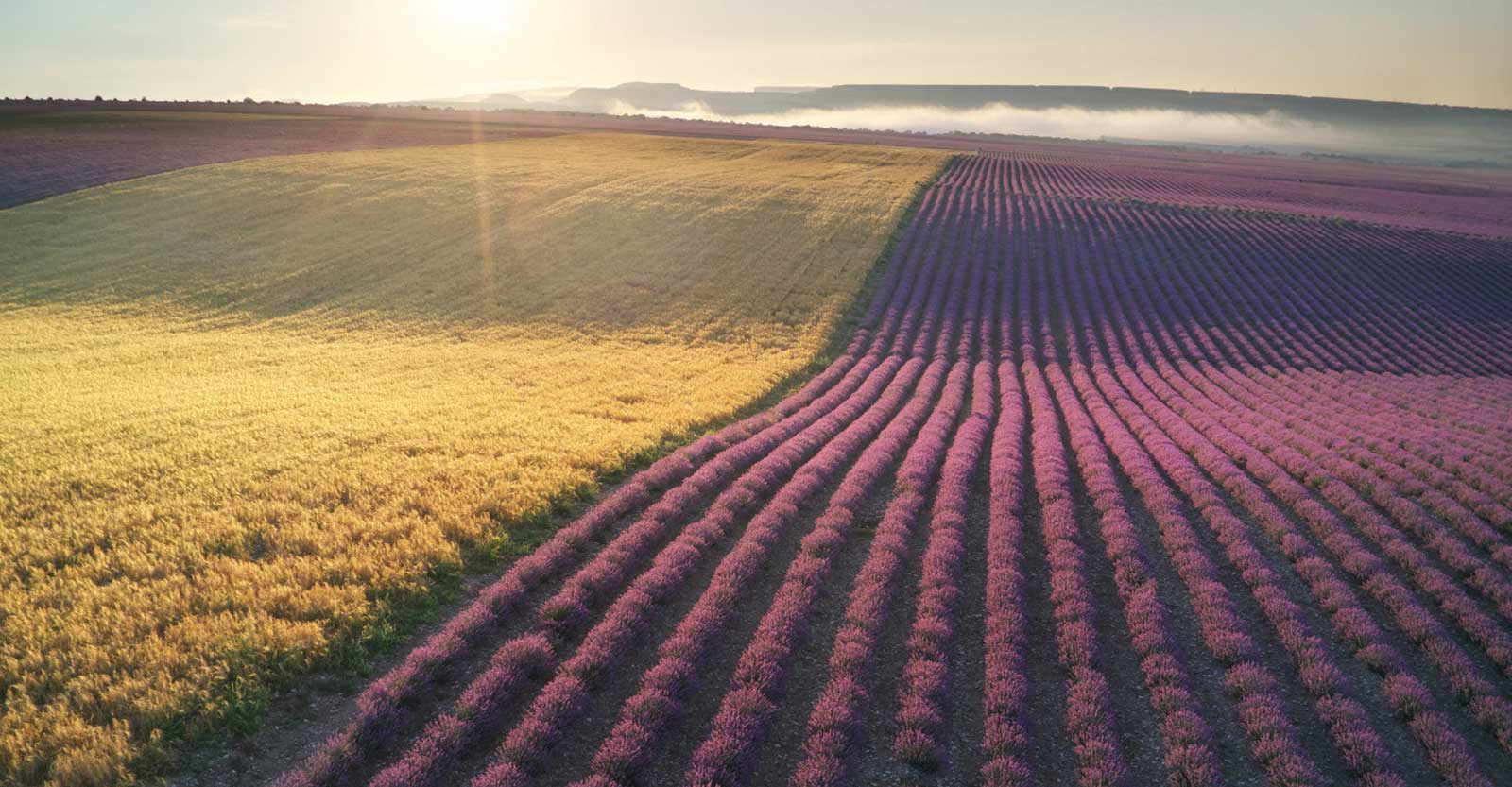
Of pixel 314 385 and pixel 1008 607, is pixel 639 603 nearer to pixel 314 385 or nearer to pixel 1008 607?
pixel 1008 607

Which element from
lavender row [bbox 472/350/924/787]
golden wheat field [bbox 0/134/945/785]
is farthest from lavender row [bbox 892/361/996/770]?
golden wheat field [bbox 0/134/945/785]

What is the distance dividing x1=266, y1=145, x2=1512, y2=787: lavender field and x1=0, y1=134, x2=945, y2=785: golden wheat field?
181 cm

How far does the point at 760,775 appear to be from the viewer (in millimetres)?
7422

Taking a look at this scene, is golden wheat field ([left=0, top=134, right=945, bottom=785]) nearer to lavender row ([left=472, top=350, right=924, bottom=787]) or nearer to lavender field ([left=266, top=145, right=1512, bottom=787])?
lavender field ([left=266, top=145, right=1512, bottom=787])

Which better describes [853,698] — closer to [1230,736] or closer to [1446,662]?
[1230,736]

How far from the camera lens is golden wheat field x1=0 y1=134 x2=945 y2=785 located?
870cm

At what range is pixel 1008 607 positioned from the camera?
1028 cm

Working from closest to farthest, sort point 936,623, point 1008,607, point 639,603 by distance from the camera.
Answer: point 936,623 < point 639,603 < point 1008,607

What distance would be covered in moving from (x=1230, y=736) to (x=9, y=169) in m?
74.2

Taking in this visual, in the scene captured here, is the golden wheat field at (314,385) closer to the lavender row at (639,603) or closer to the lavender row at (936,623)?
the lavender row at (639,603)

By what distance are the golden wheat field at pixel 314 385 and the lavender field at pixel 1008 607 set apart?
1807mm

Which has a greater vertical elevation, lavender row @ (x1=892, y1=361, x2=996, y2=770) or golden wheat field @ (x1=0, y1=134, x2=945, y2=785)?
golden wheat field @ (x1=0, y1=134, x2=945, y2=785)

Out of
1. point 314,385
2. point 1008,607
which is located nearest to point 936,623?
point 1008,607

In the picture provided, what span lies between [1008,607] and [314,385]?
1958 centimetres
